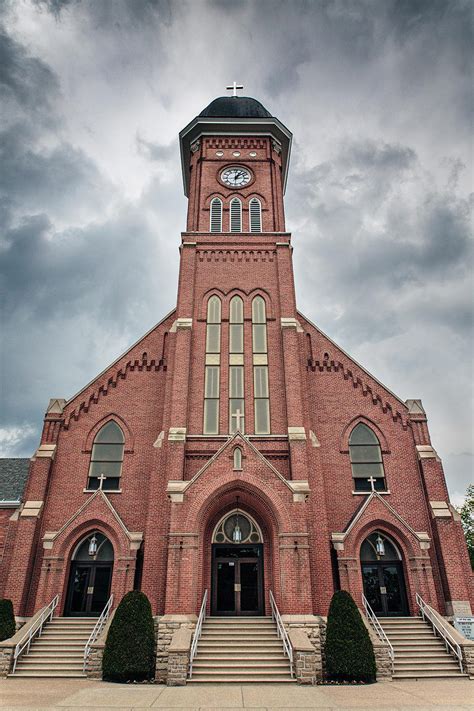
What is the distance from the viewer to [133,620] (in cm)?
1389

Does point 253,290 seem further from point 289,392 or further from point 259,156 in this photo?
point 259,156

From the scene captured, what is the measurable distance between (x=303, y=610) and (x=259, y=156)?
76.9 ft

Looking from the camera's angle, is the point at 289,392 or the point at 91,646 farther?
the point at 289,392

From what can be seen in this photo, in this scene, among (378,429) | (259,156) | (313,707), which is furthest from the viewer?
(259,156)

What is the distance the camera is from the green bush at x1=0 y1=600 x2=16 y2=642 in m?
15.6

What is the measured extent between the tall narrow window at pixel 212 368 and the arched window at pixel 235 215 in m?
4.88

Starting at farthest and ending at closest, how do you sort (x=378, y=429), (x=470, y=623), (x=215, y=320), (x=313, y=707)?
(x=215, y=320) < (x=378, y=429) < (x=470, y=623) < (x=313, y=707)

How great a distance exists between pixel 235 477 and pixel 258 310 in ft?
28.3

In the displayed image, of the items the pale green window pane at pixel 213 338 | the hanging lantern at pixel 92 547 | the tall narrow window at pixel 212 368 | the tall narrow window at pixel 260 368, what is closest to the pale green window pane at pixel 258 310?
the tall narrow window at pixel 260 368

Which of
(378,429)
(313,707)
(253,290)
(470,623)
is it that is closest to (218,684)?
(313,707)

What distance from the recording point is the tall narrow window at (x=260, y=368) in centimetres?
1981

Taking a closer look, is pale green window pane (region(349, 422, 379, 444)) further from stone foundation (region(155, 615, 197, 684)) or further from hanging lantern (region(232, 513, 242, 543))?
stone foundation (region(155, 615, 197, 684))

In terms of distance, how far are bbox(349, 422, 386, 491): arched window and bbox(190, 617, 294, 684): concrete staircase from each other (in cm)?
681

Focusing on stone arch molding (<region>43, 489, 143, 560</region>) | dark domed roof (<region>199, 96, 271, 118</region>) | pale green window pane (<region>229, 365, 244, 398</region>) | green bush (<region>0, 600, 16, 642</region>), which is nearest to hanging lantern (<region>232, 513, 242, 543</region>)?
stone arch molding (<region>43, 489, 143, 560</region>)
